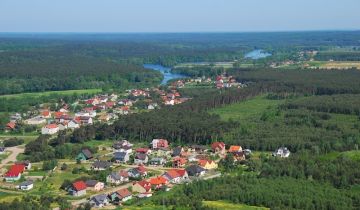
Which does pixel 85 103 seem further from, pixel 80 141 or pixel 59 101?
pixel 80 141

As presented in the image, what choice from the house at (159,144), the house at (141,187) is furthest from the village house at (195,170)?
the house at (159,144)

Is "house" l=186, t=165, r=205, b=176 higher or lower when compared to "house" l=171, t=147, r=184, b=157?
higher

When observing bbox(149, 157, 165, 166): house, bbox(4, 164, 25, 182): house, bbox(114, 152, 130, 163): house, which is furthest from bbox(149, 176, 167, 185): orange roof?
bbox(4, 164, 25, 182): house

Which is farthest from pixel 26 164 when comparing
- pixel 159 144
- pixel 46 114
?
pixel 46 114

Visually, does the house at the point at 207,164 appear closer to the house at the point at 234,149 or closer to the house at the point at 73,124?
the house at the point at 234,149

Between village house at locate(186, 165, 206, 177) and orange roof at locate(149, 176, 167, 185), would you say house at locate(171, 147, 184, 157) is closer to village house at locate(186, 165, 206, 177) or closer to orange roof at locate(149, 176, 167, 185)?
village house at locate(186, 165, 206, 177)

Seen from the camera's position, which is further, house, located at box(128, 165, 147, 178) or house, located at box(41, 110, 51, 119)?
house, located at box(41, 110, 51, 119)

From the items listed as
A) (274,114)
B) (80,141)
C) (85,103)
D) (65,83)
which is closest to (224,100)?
(274,114)
